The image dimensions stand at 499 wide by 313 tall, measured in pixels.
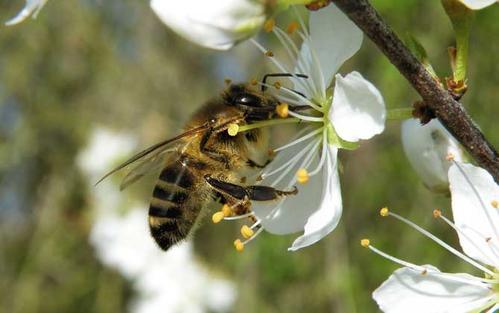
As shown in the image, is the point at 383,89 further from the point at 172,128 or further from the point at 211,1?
the point at 211,1

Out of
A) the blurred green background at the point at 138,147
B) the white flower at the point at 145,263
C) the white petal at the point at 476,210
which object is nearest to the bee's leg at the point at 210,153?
the white petal at the point at 476,210

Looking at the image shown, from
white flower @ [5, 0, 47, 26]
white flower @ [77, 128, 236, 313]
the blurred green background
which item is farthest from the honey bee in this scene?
white flower @ [77, 128, 236, 313]

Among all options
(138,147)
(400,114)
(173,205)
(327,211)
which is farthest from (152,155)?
(138,147)

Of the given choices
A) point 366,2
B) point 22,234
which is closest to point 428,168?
point 366,2

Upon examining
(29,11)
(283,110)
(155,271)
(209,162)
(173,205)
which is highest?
(29,11)

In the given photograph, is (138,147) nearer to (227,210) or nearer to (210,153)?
(210,153)
